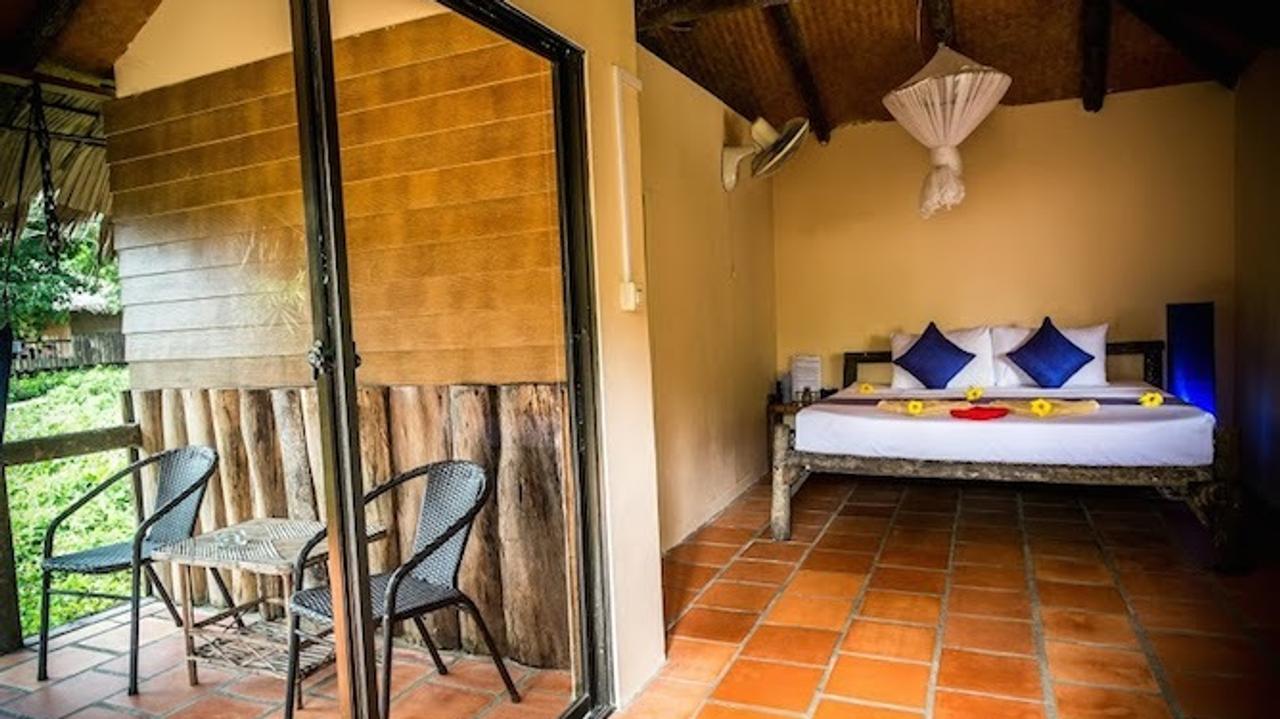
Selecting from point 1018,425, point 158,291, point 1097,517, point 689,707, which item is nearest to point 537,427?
point 689,707

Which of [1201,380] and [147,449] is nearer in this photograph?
[147,449]

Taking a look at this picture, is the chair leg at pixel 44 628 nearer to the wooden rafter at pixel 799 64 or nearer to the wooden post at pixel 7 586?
the wooden post at pixel 7 586

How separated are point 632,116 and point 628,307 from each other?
2.28 feet

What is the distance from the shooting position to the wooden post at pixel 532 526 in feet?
8.86

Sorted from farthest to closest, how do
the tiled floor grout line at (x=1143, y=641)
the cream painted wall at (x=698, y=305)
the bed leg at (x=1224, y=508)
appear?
the cream painted wall at (x=698, y=305), the bed leg at (x=1224, y=508), the tiled floor grout line at (x=1143, y=641)

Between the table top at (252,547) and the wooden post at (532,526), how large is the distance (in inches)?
28.2

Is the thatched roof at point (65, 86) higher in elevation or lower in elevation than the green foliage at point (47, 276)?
higher

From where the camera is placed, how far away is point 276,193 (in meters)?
1.97

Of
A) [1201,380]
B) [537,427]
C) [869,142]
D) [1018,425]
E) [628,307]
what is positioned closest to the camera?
[628,307]

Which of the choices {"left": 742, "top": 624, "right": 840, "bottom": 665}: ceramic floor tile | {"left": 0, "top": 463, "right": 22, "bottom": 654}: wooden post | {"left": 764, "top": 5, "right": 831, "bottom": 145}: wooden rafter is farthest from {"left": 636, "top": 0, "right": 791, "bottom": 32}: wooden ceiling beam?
{"left": 0, "top": 463, "right": 22, "bottom": 654}: wooden post

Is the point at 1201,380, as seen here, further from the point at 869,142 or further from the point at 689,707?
the point at 689,707

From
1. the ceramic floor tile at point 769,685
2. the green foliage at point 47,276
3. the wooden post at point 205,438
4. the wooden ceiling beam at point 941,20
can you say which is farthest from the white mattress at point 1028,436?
the green foliage at point 47,276

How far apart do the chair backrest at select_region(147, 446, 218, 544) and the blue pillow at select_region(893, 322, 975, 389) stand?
468 cm

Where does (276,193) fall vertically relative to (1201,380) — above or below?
above
